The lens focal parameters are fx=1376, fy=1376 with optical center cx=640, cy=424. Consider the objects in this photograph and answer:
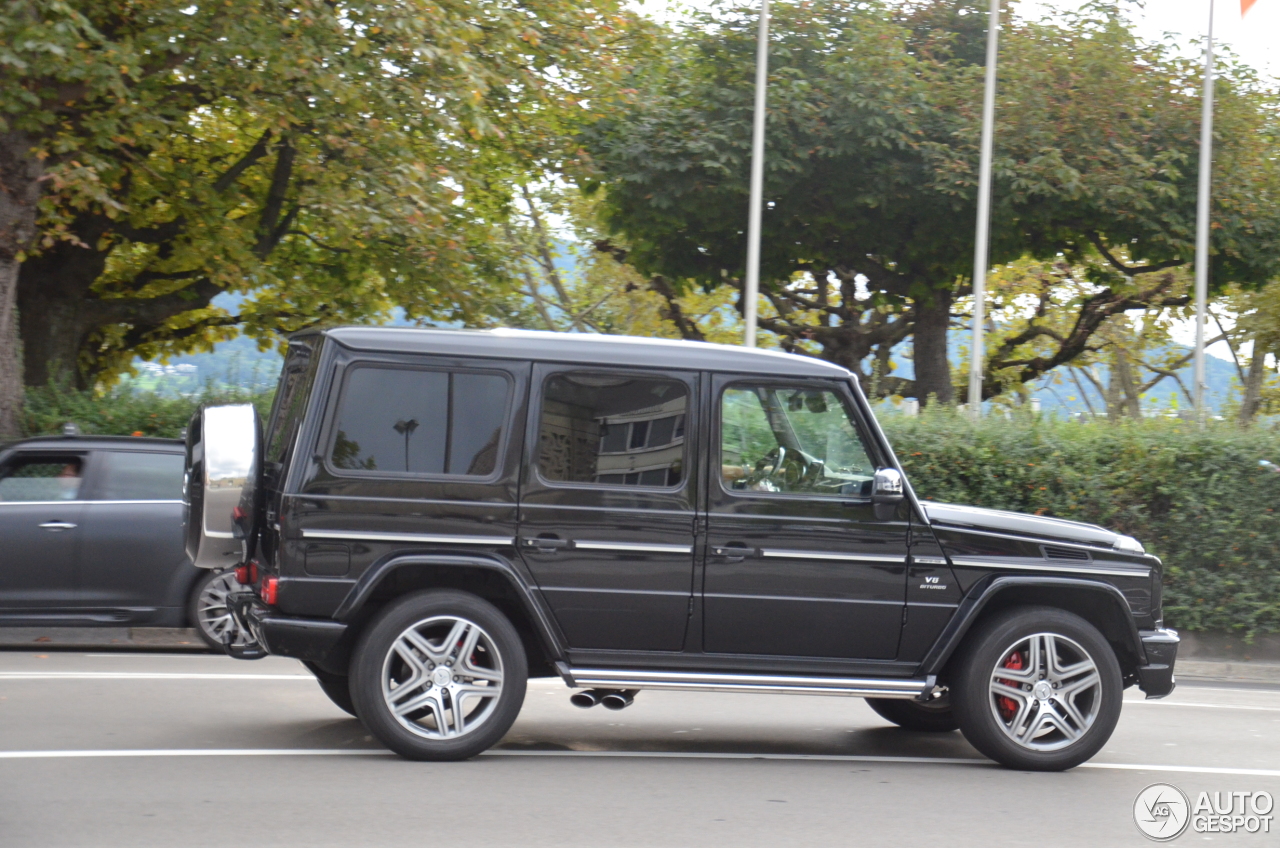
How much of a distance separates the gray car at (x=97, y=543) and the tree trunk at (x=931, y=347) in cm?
1579

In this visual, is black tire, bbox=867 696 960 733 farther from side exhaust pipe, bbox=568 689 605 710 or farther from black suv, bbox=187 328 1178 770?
side exhaust pipe, bbox=568 689 605 710

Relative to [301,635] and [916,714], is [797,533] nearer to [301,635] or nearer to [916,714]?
[916,714]

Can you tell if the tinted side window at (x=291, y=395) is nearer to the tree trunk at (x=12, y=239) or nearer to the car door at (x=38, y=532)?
the car door at (x=38, y=532)

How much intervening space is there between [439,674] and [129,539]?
490cm

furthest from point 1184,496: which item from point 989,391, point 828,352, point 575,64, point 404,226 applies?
point 989,391

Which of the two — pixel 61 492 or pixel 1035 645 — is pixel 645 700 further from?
pixel 61 492

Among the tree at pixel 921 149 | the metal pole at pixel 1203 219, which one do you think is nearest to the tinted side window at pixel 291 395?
the tree at pixel 921 149

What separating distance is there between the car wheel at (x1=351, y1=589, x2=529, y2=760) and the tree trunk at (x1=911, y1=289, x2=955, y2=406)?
18.2 metres

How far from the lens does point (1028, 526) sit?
7.20 meters

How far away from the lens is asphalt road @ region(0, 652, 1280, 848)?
Result: 556 centimetres

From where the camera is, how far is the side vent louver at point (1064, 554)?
7102mm

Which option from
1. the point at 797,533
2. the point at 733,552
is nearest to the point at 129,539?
the point at 733,552

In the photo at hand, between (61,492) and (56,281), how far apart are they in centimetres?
794

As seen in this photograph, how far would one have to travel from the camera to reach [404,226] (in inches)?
647
